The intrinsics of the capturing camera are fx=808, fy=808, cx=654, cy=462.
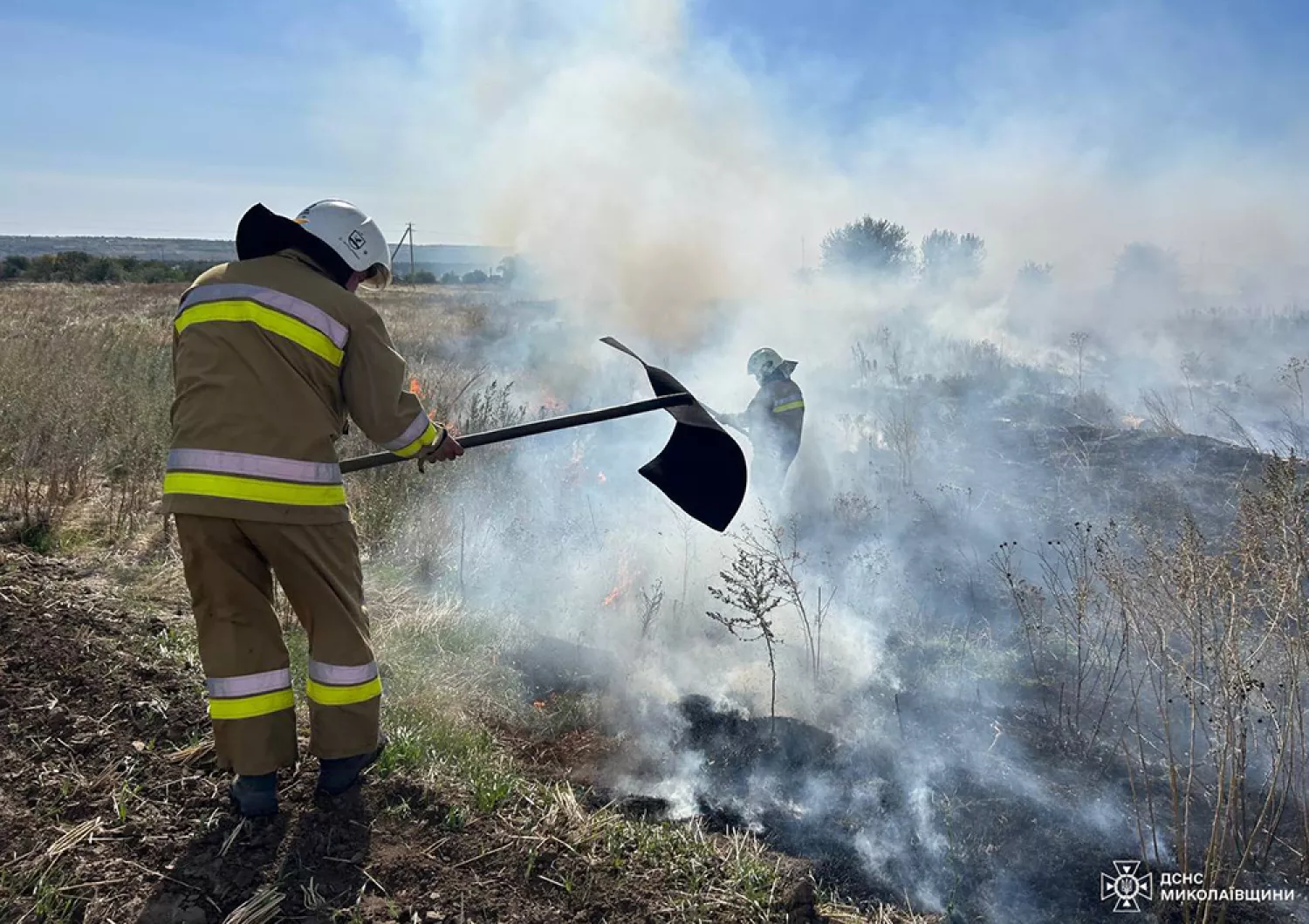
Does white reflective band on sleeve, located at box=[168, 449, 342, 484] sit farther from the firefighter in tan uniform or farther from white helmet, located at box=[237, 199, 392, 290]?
white helmet, located at box=[237, 199, 392, 290]

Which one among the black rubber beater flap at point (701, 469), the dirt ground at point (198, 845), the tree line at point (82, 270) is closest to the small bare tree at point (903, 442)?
the black rubber beater flap at point (701, 469)

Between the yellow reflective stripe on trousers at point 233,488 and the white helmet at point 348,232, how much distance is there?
891 millimetres

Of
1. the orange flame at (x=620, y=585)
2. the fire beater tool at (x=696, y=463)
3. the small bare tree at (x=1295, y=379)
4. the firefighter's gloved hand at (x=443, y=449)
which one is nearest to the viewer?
the firefighter's gloved hand at (x=443, y=449)

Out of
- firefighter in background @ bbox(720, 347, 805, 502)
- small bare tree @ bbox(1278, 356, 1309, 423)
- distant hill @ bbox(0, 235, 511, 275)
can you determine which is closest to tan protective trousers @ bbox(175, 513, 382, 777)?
firefighter in background @ bbox(720, 347, 805, 502)

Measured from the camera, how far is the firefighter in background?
21.7 feet

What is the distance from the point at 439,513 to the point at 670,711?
103 inches

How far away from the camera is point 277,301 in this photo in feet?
9.02

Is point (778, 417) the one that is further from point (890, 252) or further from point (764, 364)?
point (890, 252)

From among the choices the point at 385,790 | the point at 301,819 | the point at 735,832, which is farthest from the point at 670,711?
the point at 301,819

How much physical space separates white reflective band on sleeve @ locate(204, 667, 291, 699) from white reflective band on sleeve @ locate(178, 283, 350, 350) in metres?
1.19

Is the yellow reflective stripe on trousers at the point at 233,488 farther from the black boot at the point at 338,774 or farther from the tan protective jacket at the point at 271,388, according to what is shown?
the black boot at the point at 338,774

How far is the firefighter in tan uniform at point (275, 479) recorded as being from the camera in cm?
270

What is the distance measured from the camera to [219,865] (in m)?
2.58

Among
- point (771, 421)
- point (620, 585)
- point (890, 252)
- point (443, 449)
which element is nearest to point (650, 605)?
point (620, 585)
